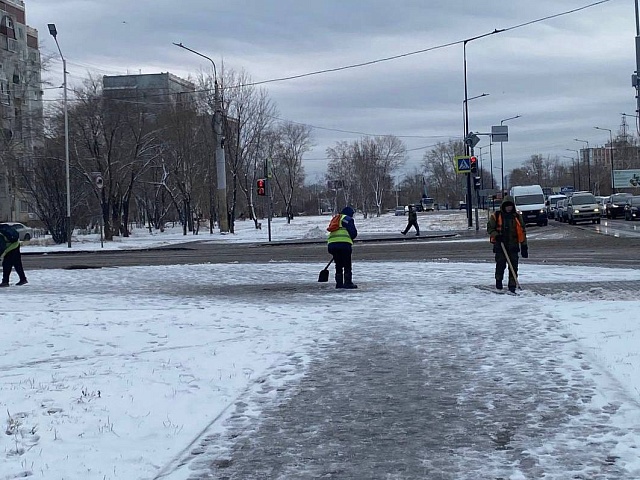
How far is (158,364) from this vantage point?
8711mm

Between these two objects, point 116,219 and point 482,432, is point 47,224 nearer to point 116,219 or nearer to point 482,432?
point 116,219

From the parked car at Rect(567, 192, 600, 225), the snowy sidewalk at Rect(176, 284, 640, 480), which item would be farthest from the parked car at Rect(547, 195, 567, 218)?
the snowy sidewalk at Rect(176, 284, 640, 480)

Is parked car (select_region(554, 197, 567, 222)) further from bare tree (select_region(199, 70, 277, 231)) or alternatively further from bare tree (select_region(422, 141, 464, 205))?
bare tree (select_region(422, 141, 464, 205))

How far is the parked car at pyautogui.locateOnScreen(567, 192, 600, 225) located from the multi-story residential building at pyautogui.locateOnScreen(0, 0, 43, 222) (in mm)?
35683

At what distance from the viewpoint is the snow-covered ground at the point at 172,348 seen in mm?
6090

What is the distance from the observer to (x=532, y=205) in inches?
2088

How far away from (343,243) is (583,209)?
43.0 meters

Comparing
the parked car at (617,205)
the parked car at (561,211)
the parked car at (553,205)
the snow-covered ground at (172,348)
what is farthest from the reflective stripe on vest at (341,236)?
the parked car at (553,205)

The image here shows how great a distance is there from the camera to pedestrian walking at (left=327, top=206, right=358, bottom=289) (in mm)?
15922

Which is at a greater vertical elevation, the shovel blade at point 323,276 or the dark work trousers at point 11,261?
the dark work trousers at point 11,261

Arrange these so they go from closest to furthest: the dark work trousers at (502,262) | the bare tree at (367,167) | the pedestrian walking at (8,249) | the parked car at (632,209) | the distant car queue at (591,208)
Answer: the dark work trousers at (502,262), the pedestrian walking at (8,249), the distant car queue at (591,208), the parked car at (632,209), the bare tree at (367,167)

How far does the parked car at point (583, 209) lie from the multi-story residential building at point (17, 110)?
3568 cm

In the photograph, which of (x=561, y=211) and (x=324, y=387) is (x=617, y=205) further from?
(x=324, y=387)

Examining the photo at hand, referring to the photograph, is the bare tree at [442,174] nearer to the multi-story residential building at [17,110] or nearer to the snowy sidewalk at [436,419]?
the multi-story residential building at [17,110]
